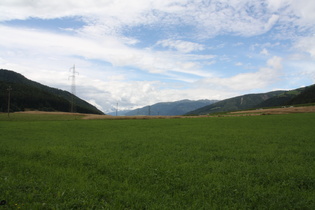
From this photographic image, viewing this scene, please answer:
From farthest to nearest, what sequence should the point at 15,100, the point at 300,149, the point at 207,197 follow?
1. the point at 15,100
2. the point at 300,149
3. the point at 207,197

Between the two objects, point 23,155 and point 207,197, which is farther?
point 23,155

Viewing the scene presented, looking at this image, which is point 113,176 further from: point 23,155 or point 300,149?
point 300,149

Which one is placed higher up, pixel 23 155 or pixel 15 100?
pixel 15 100

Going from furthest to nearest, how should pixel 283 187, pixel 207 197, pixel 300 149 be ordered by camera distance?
pixel 300 149, pixel 283 187, pixel 207 197

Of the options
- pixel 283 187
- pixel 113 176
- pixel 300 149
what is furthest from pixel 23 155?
pixel 300 149

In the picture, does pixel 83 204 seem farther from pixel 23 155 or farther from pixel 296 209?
pixel 23 155

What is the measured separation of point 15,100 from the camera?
192000 millimetres

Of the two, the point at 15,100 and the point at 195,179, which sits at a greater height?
the point at 15,100

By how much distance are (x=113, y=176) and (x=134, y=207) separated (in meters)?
4.27

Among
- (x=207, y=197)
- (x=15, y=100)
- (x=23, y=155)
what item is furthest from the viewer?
(x=15, y=100)

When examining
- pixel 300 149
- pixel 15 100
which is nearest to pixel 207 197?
pixel 300 149

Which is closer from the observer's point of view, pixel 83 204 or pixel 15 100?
pixel 83 204

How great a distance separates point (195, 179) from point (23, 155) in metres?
15.6

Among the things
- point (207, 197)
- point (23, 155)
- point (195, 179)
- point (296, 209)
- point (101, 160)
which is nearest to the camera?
point (296, 209)
